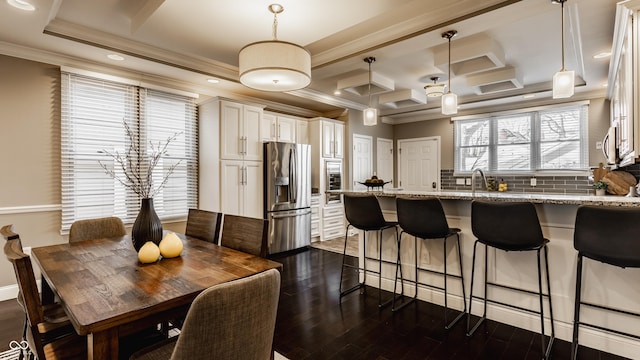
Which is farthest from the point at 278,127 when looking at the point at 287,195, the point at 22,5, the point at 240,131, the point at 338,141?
Result: the point at 22,5

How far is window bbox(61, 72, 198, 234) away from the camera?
3.30m

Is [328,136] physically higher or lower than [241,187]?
higher

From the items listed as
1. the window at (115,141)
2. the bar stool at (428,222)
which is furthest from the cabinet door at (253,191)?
the bar stool at (428,222)

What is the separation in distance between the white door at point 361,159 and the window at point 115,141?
117 inches

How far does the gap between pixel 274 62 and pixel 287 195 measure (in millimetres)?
2948

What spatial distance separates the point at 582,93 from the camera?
4875mm

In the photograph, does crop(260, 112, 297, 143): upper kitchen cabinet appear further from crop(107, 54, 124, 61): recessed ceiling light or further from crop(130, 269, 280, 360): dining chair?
crop(130, 269, 280, 360): dining chair

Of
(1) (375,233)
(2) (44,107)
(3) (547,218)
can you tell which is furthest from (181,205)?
(3) (547,218)

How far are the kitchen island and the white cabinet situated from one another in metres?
2.14

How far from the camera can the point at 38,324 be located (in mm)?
1317

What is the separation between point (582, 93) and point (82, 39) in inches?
260

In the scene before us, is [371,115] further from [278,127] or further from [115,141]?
[115,141]

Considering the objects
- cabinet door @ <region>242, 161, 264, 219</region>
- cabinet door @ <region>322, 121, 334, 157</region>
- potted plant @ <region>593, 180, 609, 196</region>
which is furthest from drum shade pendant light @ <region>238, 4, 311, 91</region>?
potted plant @ <region>593, 180, 609, 196</region>

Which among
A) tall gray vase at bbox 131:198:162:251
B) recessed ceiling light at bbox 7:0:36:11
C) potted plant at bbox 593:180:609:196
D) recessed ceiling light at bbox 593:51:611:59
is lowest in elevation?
tall gray vase at bbox 131:198:162:251
